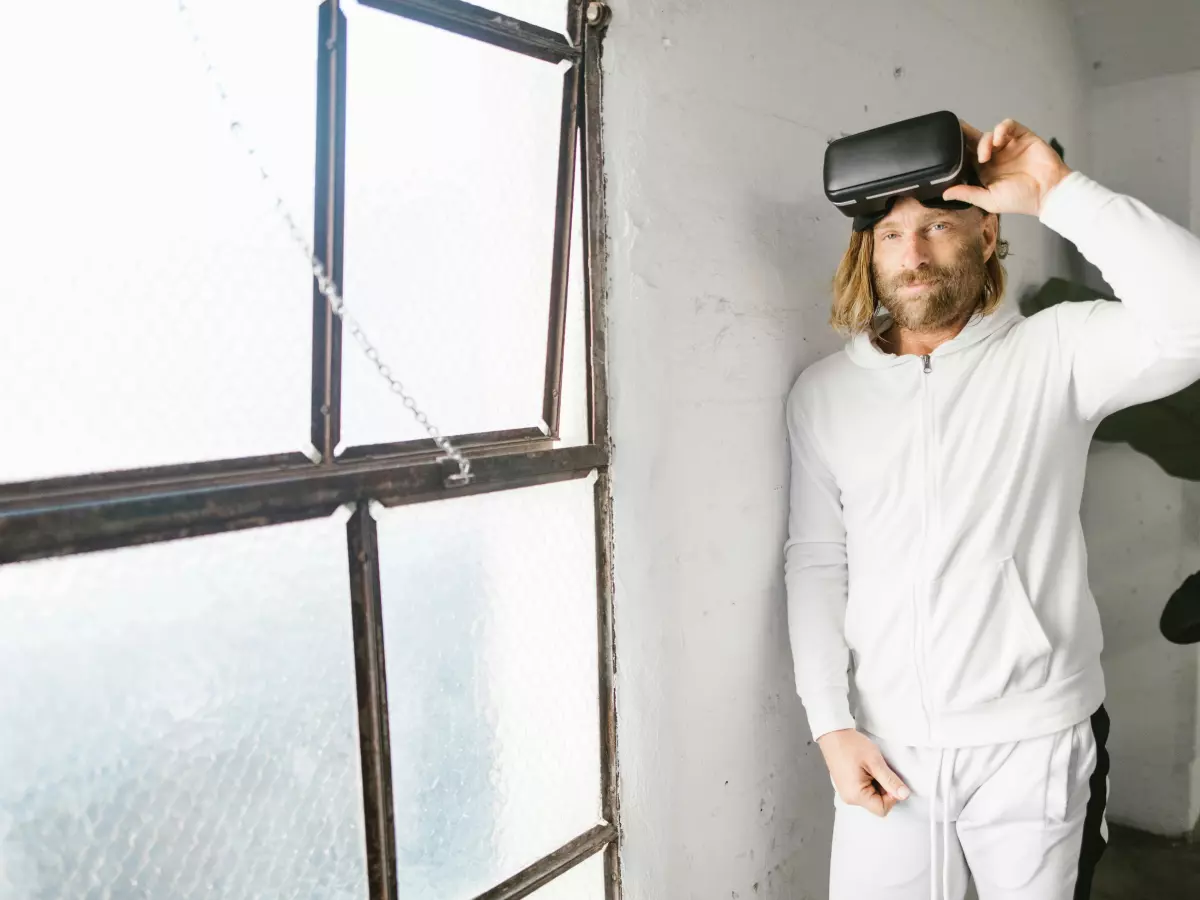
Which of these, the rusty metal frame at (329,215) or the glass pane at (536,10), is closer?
the rusty metal frame at (329,215)

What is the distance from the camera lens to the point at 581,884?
1.13 m

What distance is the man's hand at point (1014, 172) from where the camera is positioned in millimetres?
1121

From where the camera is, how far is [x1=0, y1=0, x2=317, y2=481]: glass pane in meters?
0.66

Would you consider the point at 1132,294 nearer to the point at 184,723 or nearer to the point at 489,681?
the point at 489,681

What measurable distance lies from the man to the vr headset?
0.06 m

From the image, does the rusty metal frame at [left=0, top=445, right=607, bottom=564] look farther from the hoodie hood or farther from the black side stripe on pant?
the black side stripe on pant

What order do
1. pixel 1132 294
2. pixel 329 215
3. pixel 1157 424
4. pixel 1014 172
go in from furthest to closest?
pixel 1157 424
pixel 1014 172
pixel 1132 294
pixel 329 215

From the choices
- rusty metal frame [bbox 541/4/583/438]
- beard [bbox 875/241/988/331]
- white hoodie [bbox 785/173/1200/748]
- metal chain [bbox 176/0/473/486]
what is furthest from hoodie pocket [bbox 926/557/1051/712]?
metal chain [bbox 176/0/473/486]

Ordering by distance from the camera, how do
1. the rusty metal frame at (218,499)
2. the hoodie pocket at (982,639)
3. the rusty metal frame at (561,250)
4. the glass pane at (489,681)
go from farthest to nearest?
the hoodie pocket at (982,639)
the rusty metal frame at (561,250)
the glass pane at (489,681)
the rusty metal frame at (218,499)

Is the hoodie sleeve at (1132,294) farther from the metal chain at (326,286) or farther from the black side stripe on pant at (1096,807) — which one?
the metal chain at (326,286)

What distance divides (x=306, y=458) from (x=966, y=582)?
0.99m

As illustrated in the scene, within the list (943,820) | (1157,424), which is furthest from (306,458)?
(1157,424)

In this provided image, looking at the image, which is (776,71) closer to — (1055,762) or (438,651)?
(438,651)

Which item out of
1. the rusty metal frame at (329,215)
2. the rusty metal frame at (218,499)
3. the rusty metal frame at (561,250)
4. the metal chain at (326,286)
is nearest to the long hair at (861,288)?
the rusty metal frame at (561,250)
